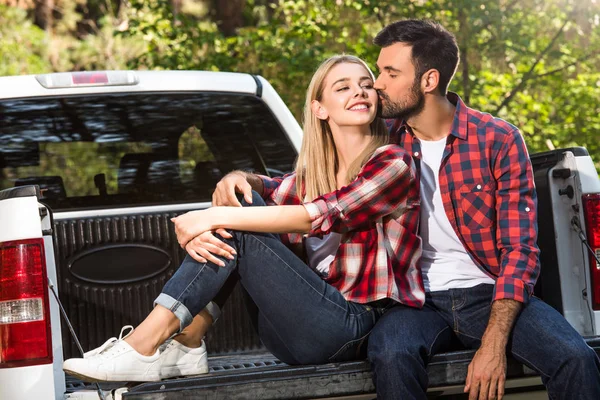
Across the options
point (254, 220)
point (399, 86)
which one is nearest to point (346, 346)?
point (254, 220)

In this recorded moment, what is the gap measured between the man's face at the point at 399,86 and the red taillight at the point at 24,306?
1375mm

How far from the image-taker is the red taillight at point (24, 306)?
318cm

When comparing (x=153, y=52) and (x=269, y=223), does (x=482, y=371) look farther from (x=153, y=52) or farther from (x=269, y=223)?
(x=153, y=52)

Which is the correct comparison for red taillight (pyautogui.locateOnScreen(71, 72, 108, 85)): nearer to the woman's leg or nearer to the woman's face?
the woman's face

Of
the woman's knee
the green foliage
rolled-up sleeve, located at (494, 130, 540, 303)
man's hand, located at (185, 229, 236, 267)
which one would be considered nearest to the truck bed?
rolled-up sleeve, located at (494, 130, 540, 303)

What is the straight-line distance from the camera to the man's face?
3746 millimetres

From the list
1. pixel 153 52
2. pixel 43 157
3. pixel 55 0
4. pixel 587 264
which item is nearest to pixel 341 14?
pixel 153 52

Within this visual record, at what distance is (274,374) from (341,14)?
7872 mm

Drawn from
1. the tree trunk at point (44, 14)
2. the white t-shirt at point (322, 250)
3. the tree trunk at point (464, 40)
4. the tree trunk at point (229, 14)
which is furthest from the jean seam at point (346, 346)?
the tree trunk at point (44, 14)

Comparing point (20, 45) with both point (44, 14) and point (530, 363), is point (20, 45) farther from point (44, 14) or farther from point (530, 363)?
point (530, 363)

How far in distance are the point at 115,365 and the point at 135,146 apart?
1.45m

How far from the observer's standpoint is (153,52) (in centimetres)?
1060

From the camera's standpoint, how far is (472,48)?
10.1 meters

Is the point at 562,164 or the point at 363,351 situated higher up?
the point at 562,164
